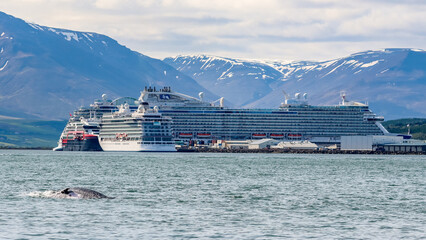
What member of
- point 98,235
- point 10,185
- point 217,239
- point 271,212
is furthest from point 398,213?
point 10,185

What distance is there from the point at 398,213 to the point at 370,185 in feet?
89.6

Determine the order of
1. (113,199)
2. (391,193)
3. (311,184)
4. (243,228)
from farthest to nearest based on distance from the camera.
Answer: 1. (311,184)
2. (391,193)
3. (113,199)
4. (243,228)

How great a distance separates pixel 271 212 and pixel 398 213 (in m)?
8.44

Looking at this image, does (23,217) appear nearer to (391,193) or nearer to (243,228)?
(243,228)

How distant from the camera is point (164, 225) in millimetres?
52406

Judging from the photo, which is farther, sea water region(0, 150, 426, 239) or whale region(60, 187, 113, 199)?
whale region(60, 187, 113, 199)

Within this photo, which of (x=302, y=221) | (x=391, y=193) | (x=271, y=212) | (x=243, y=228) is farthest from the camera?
(x=391, y=193)

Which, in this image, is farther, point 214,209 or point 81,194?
point 81,194

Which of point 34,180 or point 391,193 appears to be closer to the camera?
point 391,193

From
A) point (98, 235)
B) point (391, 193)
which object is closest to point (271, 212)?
point (98, 235)

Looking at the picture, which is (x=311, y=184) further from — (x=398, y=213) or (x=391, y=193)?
(x=398, y=213)

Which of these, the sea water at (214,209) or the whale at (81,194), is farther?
the whale at (81,194)

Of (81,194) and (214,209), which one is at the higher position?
(81,194)

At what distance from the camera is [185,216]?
5669cm
